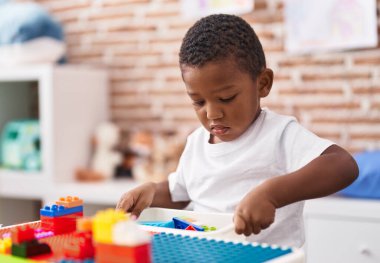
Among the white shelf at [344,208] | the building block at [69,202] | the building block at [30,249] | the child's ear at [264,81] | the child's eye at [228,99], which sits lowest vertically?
the white shelf at [344,208]

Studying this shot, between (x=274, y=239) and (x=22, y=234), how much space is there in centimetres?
45

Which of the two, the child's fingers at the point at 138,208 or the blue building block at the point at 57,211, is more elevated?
the blue building block at the point at 57,211

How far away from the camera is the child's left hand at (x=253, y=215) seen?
29.7 inches

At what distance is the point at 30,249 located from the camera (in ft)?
2.27

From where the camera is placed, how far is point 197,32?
101 centimetres

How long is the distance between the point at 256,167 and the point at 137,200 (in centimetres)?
21

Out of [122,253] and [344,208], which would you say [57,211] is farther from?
[344,208]

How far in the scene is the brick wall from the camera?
1974mm

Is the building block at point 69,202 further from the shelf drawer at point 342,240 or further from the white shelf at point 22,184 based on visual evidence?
the white shelf at point 22,184

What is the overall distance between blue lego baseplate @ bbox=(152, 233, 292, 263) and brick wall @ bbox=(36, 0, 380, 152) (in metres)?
1.37

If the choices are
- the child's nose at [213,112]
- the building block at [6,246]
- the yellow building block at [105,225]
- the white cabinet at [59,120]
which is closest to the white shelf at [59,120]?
the white cabinet at [59,120]

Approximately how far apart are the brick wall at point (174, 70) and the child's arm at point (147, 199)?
98 cm

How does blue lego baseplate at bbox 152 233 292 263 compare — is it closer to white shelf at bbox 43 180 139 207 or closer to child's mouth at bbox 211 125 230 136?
child's mouth at bbox 211 125 230 136

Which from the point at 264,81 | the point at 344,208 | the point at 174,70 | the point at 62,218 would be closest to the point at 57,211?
the point at 62,218
